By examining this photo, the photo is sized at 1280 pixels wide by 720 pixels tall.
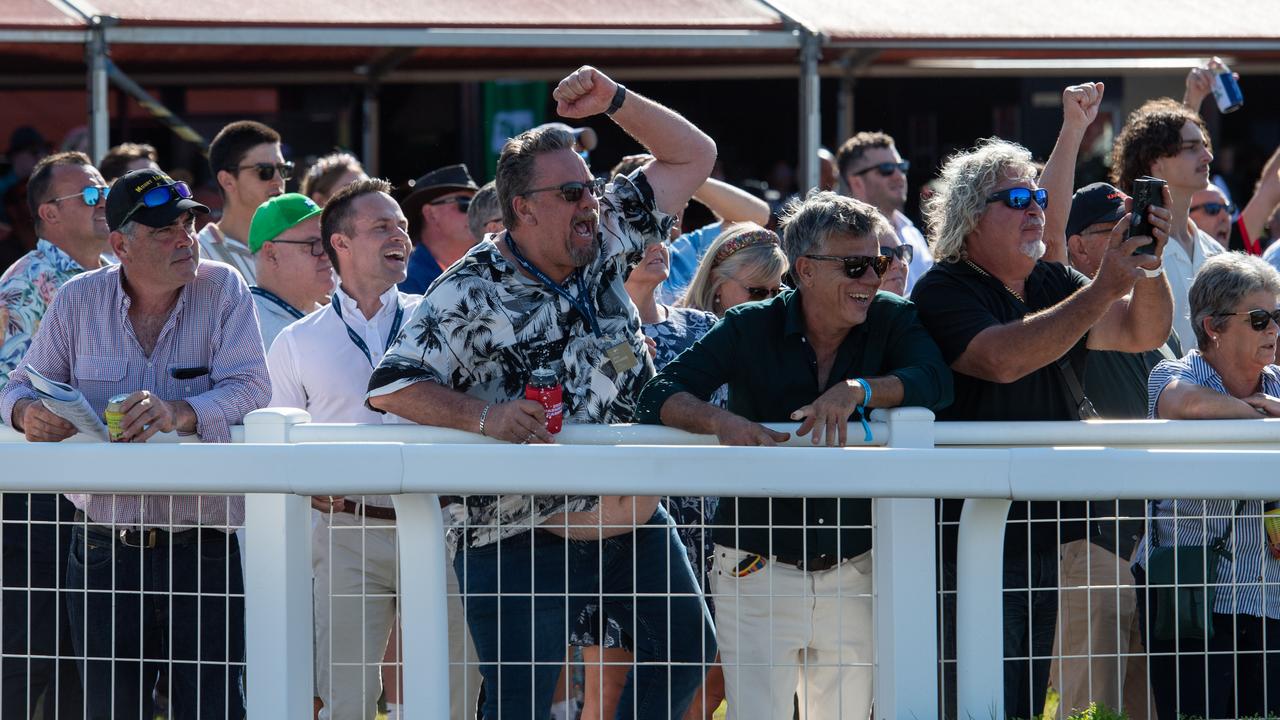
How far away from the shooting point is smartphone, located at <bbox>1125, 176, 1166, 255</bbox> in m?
3.12

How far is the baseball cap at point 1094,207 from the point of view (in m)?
4.60

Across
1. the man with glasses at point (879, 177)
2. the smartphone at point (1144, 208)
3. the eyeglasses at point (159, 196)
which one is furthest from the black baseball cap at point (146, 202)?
the man with glasses at point (879, 177)

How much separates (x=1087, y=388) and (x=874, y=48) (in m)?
4.13

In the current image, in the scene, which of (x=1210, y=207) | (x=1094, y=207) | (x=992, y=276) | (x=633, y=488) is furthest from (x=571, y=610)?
(x=1210, y=207)

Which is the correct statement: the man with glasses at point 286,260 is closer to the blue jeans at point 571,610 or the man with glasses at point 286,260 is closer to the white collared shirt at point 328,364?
the white collared shirt at point 328,364

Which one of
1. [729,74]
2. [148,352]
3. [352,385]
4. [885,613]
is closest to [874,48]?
[729,74]

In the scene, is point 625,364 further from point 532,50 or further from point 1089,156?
point 1089,156

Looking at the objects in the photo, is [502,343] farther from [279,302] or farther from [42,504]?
[279,302]

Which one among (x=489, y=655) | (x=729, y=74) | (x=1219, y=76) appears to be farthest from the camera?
(x=729, y=74)

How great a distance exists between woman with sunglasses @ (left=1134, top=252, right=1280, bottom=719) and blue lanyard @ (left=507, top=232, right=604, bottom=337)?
1.36 metres

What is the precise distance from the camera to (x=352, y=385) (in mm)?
4215

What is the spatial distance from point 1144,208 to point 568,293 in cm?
133

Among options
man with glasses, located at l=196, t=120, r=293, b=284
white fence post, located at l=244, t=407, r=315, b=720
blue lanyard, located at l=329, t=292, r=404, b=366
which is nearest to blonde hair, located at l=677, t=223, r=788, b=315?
blue lanyard, located at l=329, t=292, r=404, b=366

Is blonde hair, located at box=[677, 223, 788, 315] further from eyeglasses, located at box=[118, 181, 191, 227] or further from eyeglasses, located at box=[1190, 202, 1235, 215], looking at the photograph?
eyeglasses, located at box=[1190, 202, 1235, 215]
